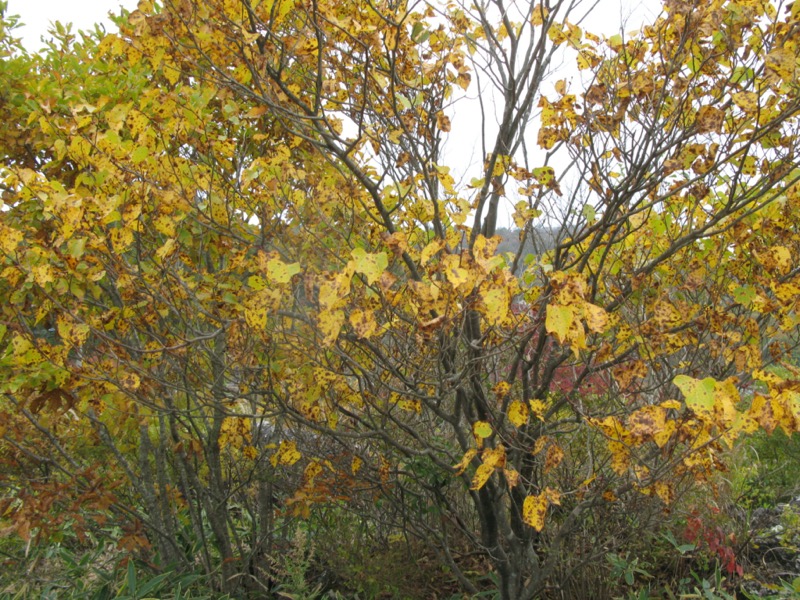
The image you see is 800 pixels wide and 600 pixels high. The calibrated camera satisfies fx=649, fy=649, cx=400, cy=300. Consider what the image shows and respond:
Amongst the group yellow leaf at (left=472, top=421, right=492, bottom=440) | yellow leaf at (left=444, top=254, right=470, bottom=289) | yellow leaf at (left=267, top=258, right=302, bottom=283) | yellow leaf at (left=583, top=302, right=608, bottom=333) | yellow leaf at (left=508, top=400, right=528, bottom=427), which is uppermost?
yellow leaf at (left=267, top=258, right=302, bottom=283)

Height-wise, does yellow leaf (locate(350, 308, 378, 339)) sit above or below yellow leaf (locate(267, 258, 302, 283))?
below

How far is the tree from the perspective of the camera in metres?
1.89

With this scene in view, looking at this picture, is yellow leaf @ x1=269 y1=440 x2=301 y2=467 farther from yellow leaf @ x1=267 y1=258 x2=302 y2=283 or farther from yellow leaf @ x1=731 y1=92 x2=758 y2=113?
yellow leaf @ x1=731 y1=92 x2=758 y2=113

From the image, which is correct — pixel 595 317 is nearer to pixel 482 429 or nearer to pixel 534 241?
pixel 482 429

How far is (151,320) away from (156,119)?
756 mm

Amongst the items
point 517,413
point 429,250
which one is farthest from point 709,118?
point 517,413

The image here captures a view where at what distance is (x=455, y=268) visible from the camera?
5.04ft

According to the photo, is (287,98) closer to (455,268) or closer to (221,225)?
(221,225)

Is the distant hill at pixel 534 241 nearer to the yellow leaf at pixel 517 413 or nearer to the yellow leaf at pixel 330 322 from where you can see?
the yellow leaf at pixel 517 413

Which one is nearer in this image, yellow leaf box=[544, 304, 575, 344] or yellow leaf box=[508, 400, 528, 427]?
yellow leaf box=[544, 304, 575, 344]

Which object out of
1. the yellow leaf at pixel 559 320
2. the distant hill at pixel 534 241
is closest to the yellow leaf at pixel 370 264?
the yellow leaf at pixel 559 320

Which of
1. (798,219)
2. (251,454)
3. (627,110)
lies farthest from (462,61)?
(251,454)

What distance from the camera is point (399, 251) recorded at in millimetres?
1851

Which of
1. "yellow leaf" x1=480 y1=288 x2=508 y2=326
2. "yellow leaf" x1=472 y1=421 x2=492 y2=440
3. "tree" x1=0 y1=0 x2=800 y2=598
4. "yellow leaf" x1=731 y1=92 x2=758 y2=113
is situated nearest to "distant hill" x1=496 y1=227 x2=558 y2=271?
"tree" x1=0 y1=0 x2=800 y2=598
